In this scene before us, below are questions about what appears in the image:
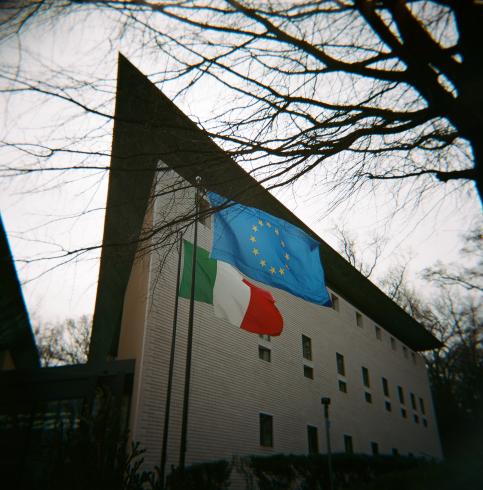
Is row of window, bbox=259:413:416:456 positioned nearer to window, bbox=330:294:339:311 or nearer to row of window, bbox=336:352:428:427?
row of window, bbox=336:352:428:427

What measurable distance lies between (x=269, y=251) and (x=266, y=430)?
7243 mm

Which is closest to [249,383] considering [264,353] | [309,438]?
[264,353]

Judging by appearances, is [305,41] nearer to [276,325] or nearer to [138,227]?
[138,227]

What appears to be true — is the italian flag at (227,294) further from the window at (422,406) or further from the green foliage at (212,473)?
the window at (422,406)

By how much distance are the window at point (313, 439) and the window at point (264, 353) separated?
3.17 m

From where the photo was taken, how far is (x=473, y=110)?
2.67 meters

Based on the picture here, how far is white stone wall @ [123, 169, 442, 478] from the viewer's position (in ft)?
29.1

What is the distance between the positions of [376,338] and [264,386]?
13.6 meters

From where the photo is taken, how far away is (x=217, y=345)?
1131 centimetres

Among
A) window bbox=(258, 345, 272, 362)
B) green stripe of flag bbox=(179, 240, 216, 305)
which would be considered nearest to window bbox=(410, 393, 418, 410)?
window bbox=(258, 345, 272, 362)

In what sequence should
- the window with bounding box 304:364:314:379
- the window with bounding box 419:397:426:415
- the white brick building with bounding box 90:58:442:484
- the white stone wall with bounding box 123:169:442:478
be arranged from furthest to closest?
the window with bounding box 419:397:426:415, the window with bounding box 304:364:314:379, the white stone wall with bounding box 123:169:442:478, the white brick building with bounding box 90:58:442:484

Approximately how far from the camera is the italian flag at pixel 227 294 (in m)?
8.07

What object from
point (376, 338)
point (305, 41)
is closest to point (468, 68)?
point (305, 41)

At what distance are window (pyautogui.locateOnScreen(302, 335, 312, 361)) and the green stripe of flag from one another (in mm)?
8545
